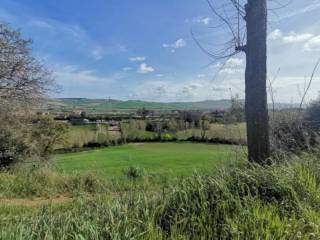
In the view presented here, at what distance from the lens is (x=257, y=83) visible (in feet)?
16.2

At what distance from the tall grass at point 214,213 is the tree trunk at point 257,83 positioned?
19.0 inches

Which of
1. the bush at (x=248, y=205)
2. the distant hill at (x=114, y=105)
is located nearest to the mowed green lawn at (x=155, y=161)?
the bush at (x=248, y=205)

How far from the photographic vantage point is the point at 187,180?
4332 millimetres

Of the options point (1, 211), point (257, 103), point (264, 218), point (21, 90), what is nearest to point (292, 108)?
point (257, 103)

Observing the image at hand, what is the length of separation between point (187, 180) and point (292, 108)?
11.9ft

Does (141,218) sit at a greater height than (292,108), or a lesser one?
lesser

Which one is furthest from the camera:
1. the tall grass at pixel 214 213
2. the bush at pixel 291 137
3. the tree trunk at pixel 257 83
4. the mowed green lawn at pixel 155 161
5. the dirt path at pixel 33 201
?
the mowed green lawn at pixel 155 161

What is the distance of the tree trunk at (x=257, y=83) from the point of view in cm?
490

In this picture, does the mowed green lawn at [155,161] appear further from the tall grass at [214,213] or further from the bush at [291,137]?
the tall grass at [214,213]

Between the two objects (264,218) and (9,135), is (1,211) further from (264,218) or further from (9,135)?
(9,135)

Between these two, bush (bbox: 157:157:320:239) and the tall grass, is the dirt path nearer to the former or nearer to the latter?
the tall grass

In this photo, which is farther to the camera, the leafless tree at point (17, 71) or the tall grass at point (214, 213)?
the leafless tree at point (17, 71)

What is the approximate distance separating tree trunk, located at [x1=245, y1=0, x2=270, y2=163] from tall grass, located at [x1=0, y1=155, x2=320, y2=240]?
1.59 ft

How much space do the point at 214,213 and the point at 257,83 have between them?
2200 millimetres
